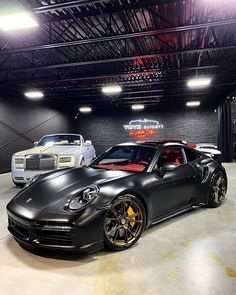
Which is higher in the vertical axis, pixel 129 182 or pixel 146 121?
pixel 146 121

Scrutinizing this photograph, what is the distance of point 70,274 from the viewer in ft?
6.65

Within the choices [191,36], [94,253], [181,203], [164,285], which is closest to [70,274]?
[94,253]

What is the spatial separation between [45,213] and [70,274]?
58cm

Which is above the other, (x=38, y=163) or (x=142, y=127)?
(x=142, y=127)

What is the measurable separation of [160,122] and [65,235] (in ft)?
43.5

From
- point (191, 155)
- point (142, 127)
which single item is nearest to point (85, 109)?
point (142, 127)

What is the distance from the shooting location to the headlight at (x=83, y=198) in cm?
227

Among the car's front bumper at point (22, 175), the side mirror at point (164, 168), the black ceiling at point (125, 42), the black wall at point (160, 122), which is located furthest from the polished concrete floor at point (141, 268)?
the black wall at point (160, 122)

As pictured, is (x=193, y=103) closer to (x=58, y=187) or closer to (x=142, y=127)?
(x=142, y=127)

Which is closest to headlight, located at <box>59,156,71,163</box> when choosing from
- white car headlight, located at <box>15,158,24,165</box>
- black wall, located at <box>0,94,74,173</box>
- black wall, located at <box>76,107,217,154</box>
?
white car headlight, located at <box>15,158,24,165</box>

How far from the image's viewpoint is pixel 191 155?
148 inches

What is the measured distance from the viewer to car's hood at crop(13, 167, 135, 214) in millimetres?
2352

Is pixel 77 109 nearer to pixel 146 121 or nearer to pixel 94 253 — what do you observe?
pixel 146 121

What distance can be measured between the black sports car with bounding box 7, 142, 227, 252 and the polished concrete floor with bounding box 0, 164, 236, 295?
172mm
